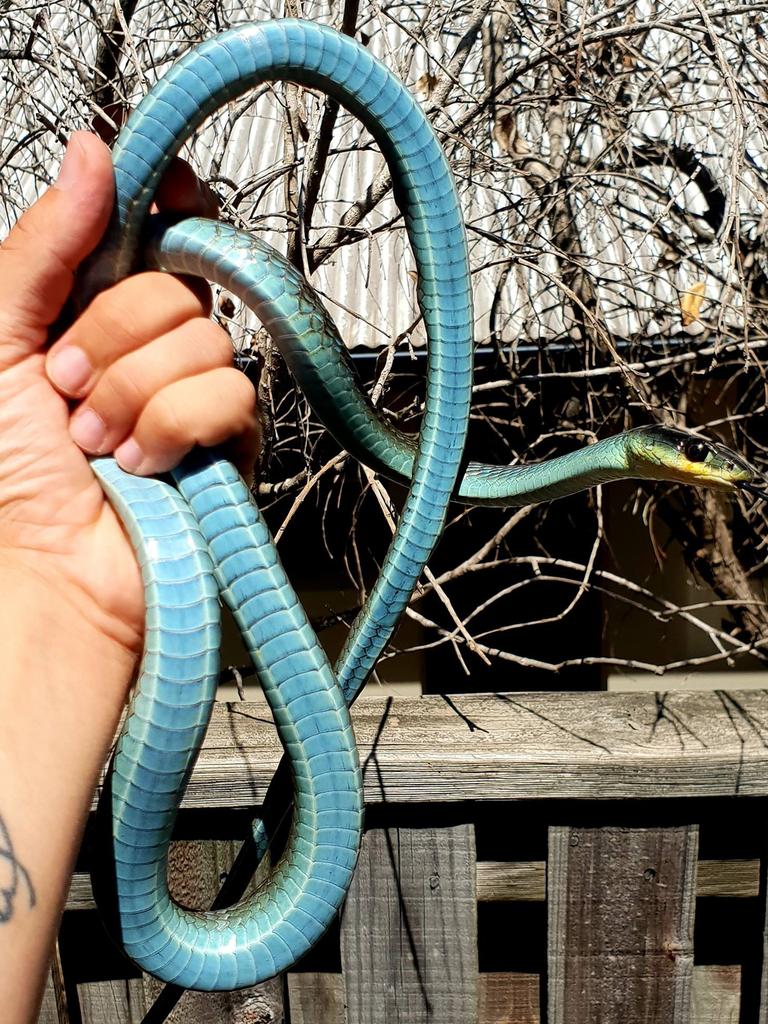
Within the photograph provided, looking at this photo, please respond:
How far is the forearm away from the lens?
83 centimetres

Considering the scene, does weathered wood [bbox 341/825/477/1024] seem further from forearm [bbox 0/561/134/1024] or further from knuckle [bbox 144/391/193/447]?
knuckle [bbox 144/391/193/447]

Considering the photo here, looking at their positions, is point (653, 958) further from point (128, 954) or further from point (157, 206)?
point (157, 206)

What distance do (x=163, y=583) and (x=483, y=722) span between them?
0.80m

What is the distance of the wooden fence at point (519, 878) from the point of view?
1.36m

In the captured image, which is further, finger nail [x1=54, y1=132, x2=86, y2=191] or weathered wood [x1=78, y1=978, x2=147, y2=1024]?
weathered wood [x1=78, y1=978, x2=147, y2=1024]

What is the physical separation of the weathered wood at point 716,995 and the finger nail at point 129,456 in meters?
1.28

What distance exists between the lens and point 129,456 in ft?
2.88

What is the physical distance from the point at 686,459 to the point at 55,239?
100 cm

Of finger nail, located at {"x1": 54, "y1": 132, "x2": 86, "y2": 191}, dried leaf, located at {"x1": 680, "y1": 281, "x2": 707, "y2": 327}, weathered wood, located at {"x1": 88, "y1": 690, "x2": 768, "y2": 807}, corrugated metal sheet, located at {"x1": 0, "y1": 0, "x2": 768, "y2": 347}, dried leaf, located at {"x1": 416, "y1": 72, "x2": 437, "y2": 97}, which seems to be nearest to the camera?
finger nail, located at {"x1": 54, "y1": 132, "x2": 86, "y2": 191}

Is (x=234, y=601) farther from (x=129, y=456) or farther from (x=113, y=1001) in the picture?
(x=113, y=1001)

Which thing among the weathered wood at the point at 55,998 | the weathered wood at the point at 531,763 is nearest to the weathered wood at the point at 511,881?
the weathered wood at the point at 531,763

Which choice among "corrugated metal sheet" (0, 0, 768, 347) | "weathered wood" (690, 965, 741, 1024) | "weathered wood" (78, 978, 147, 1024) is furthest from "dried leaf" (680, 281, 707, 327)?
"weathered wood" (78, 978, 147, 1024)

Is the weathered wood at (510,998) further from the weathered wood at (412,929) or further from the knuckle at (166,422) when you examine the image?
the knuckle at (166,422)

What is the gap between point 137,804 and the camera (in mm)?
826
